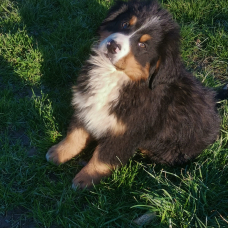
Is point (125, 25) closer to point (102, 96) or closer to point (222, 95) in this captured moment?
point (102, 96)

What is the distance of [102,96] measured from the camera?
2.66 m

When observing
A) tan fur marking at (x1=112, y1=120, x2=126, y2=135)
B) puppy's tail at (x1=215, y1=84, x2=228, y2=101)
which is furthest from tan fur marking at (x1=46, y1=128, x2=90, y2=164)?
puppy's tail at (x1=215, y1=84, x2=228, y2=101)

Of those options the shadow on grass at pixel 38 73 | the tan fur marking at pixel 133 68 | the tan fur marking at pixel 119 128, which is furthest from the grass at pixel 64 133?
the tan fur marking at pixel 133 68

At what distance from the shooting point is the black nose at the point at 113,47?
7.95 ft

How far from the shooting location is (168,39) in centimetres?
253

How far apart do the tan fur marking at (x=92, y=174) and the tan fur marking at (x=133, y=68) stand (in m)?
0.76

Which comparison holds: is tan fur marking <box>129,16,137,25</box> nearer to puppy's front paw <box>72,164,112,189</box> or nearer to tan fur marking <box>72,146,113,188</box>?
tan fur marking <box>72,146,113,188</box>

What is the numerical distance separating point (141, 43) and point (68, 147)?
1259 mm

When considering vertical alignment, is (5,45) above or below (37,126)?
above

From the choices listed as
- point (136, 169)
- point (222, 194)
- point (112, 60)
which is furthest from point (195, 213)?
point (112, 60)

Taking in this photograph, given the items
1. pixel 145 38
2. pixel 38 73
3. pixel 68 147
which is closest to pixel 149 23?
pixel 145 38

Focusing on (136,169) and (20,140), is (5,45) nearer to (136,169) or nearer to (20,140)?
(20,140)

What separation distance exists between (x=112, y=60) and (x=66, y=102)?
4.28 ft

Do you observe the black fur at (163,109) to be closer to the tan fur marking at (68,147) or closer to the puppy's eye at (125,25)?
the puppy's eye at (125,25)
